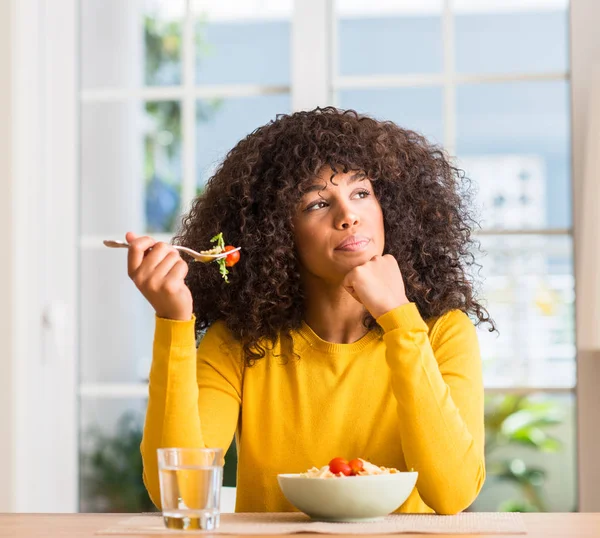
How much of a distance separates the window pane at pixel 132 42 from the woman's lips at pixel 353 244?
335 centimetres

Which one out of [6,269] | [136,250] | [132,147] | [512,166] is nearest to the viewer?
[136,250]

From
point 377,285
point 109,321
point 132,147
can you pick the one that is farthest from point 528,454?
point 377,285

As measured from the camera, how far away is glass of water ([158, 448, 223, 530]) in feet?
3.84

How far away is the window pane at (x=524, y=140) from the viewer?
6797mm

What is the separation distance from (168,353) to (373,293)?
35 cm

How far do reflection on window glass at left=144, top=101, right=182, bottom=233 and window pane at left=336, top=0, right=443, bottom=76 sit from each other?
1607 mm

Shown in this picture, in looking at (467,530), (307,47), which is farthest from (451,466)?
(307,47)

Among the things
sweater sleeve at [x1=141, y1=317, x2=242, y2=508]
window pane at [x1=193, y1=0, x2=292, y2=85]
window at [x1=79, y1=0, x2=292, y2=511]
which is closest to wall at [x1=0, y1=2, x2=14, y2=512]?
window at [x1=79, y1=0, x2=292, y2=511]

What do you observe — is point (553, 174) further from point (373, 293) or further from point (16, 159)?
point (373, 293)

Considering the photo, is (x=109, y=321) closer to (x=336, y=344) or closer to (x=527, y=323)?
(x=527, y=323)

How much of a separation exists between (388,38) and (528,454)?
3.29m

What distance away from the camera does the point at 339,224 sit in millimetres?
1687

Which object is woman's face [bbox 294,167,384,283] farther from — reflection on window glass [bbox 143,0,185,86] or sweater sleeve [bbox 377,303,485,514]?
reflection on window glass [bbox 143,0,185,86]

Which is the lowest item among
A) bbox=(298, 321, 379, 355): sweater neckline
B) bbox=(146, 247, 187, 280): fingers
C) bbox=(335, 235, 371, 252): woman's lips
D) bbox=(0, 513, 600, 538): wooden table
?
bbox=(0, 513, 600, 538): wooden table
